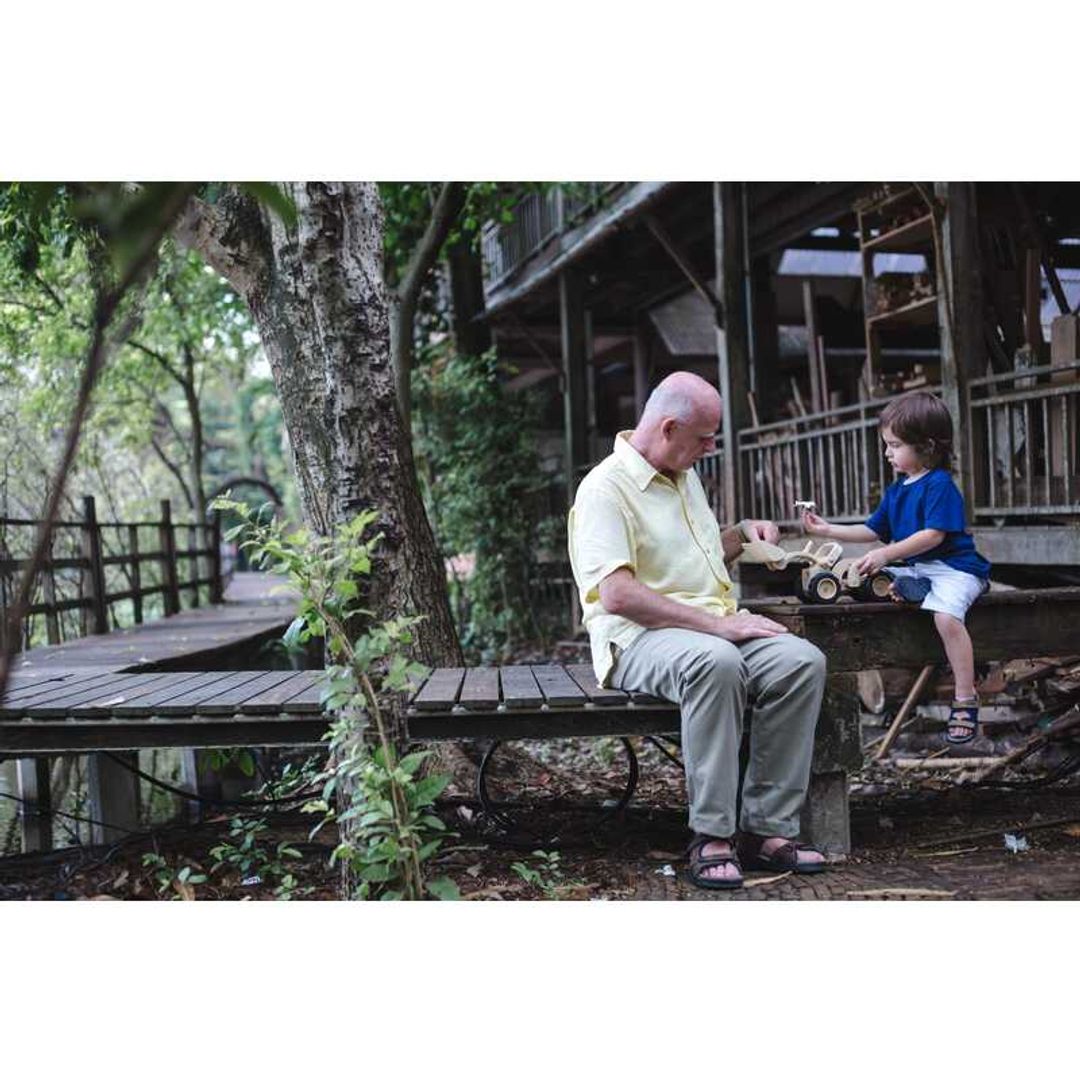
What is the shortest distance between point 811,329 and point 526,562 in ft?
14.8

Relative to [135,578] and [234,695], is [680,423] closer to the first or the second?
[234,695]

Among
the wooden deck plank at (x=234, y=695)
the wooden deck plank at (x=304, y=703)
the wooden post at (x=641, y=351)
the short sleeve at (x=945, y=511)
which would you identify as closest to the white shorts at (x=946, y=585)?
the short sleeve at (x=945, y=511)

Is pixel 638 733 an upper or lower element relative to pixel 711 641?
lower

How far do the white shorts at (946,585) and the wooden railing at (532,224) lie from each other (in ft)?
24.5

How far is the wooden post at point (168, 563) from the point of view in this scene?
13281 millimetres

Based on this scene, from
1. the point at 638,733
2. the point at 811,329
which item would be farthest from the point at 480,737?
the point at 811,329

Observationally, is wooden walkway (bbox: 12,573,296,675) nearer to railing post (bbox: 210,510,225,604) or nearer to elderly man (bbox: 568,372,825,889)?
railing post (bbox: 210,510,225,604)

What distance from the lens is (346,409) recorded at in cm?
459

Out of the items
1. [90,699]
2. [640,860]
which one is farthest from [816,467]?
[90,699]

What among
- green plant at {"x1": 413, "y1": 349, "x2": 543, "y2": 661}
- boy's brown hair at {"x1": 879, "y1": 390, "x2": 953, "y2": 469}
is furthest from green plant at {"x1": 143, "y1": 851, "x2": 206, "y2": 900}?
green plant at {"x1": 413, "y1": 349, "x2": 543, "y2": 661}

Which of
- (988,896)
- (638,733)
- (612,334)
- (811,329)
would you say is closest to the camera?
(988,896)

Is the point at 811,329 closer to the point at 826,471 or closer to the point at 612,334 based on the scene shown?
the point at 826,471

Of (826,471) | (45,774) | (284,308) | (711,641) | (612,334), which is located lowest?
(45,774)

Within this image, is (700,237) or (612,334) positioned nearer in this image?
(700,237)
